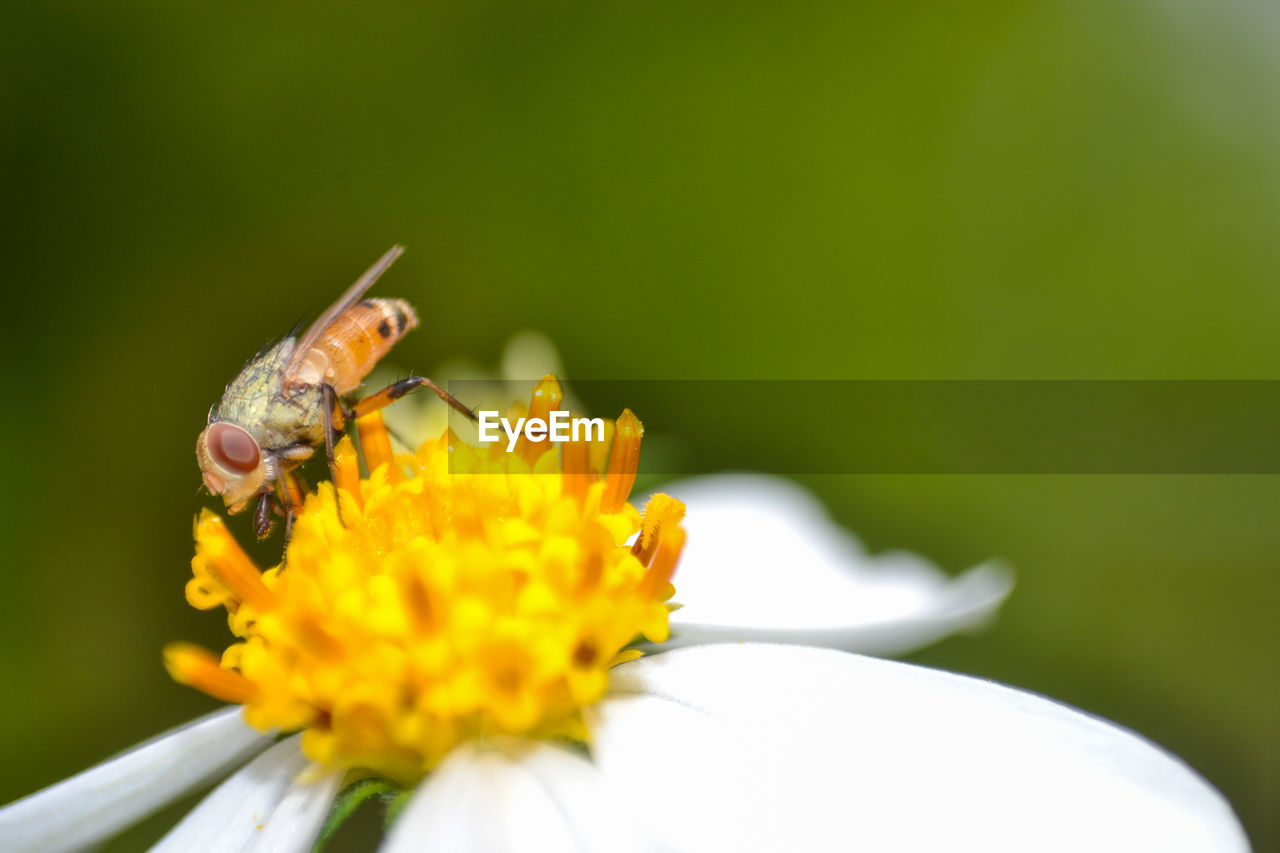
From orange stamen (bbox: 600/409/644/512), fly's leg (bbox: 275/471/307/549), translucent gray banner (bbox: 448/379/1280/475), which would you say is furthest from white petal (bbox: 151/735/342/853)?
translucent gray banner (bbox: 448/379/1280/475)

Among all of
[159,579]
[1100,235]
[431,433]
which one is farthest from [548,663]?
[1100,235]

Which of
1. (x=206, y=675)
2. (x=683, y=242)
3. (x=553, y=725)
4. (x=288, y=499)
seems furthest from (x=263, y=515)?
(x=683, y=242)

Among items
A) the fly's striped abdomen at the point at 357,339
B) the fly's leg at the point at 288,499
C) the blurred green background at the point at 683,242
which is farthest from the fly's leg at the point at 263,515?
the blurred green background at the point at 683,242

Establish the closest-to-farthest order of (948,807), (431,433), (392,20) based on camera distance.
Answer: (948,807) → (431,433) → (392,20)

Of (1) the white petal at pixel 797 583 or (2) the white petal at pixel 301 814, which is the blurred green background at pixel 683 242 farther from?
(2) the white petal at pixel 301 814

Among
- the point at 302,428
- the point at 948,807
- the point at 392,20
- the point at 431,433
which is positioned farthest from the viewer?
the point at 392,20

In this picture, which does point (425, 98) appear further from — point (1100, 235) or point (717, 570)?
point (1100, 235)

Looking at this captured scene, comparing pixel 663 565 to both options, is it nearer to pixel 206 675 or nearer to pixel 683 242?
pixel 206 675
